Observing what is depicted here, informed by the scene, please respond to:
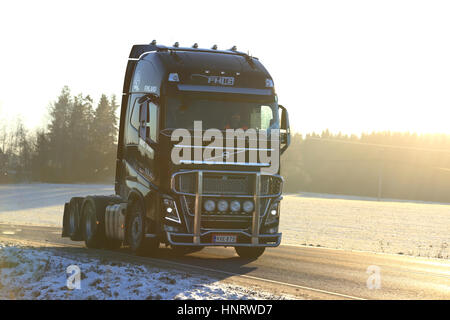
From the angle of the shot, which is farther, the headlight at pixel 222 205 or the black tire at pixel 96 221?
the black tire at pixel 96 221

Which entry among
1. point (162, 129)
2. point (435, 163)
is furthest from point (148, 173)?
point (435, 163)

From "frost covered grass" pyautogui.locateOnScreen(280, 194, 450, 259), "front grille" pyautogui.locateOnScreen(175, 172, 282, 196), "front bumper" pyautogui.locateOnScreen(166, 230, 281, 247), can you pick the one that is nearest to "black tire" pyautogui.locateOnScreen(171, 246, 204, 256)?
"front bumper" pyautogui.locateOnScreen(166, 230, 281, 247)

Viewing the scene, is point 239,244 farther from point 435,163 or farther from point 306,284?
point 435,163

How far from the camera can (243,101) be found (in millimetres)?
15336

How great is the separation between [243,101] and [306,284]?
456 centimetres

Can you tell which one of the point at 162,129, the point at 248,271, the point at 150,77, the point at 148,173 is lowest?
the point at 248,271

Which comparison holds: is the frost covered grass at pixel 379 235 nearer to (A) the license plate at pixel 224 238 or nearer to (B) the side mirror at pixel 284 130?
(B) the side mirror at pixel 284 130

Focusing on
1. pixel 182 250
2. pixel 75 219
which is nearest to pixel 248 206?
pixel 182 250

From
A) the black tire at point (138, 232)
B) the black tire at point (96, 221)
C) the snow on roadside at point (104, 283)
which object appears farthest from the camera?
the black tire at point (96, 221)

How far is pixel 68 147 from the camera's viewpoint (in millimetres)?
108750

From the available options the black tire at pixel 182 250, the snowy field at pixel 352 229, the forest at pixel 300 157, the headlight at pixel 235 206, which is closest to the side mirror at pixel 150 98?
the headlight at pixel 235 206

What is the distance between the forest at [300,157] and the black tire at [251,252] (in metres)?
91.6

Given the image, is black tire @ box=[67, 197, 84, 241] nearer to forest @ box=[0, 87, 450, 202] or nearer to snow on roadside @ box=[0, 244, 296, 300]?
snow on roadside @ box=[0, 244, 296, 300]

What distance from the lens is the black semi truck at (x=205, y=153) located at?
14.8 m
